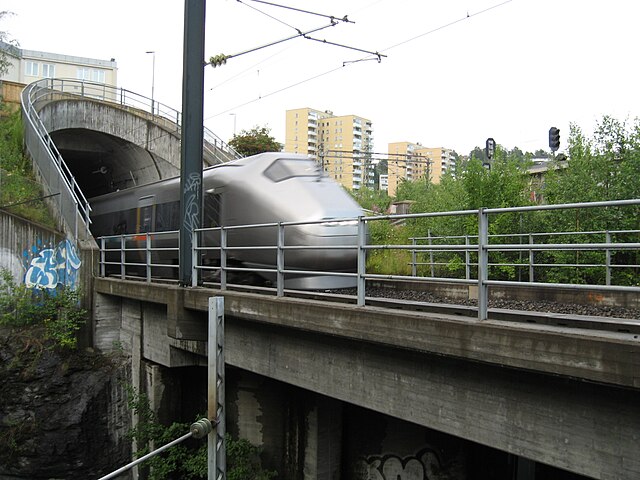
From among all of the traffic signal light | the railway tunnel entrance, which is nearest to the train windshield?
the traffic signal light

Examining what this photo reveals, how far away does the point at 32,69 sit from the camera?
70062mm

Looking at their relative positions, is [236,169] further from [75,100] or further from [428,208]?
[428,208]

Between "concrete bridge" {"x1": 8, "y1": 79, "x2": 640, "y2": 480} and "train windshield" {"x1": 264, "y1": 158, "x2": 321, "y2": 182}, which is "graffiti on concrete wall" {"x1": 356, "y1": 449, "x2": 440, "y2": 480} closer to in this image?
"concrete bridge" {"x1": 8, "y1": 79, "x2": 640, "y2": 480}

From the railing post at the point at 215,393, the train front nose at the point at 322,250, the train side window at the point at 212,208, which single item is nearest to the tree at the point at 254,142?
the train side window at the point at 212,208

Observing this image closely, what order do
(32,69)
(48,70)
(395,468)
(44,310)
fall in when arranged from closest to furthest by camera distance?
A: (395,468) → (44,310) → (32,69) → (48,70)

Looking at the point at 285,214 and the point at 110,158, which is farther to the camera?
the point at 110,158

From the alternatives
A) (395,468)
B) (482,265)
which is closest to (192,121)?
(482,265)

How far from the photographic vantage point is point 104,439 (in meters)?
11.7

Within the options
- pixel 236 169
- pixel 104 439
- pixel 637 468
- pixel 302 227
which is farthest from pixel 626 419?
pixel 104 439

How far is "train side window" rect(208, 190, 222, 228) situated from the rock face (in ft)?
13.0

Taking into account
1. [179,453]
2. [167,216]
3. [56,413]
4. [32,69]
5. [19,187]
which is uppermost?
[32,69]

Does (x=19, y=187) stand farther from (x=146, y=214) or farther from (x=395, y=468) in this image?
(x=395, y=468)

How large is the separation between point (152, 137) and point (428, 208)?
43.5ft

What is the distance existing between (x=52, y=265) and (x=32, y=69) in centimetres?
6813
